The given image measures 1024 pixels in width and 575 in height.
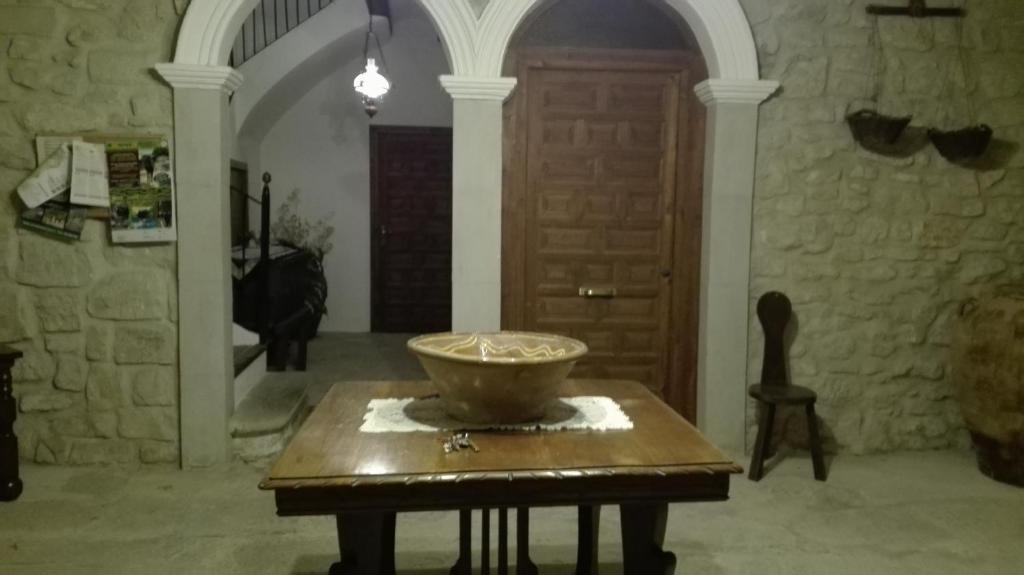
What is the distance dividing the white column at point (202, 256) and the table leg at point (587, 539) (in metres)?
1.91

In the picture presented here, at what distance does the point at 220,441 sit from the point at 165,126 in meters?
1.42

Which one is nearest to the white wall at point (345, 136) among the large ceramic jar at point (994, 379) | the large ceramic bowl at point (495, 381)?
the large ceramic jar at point (994, 379)

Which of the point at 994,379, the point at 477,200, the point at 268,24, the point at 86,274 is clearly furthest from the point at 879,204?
the point at 268,24

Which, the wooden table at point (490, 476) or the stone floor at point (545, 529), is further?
the stone floor at point (545, 529)

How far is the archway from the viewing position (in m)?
3.37

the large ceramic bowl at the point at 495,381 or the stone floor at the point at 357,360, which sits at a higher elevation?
the large ceramic bowl at the point at 495,381

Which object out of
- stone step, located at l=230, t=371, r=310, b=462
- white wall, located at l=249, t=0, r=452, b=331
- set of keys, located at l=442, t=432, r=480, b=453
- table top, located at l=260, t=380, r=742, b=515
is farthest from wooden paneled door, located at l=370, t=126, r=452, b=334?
set of keys, located at l=442, t=432, r=480, b=453

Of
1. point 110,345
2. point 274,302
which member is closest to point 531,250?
point 110,345

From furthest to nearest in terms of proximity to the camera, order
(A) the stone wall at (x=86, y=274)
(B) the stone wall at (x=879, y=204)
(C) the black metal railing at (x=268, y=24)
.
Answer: (C) the black metal railing at (x=268, y=24)
(B) the stone wall at (x=879, y=204)
(A) the stone wall at (x=86, y=274)

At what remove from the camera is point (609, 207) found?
154 inches

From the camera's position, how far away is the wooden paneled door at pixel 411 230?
7160 mm

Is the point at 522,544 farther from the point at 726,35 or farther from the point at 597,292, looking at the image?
A: the point at 726,35

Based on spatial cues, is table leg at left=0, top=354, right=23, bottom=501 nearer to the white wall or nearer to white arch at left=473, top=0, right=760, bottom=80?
white arch at left=473, top=0, right=760, bottom=80

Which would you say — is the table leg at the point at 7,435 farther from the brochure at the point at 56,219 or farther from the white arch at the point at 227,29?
the white arch at the point at 227,29
